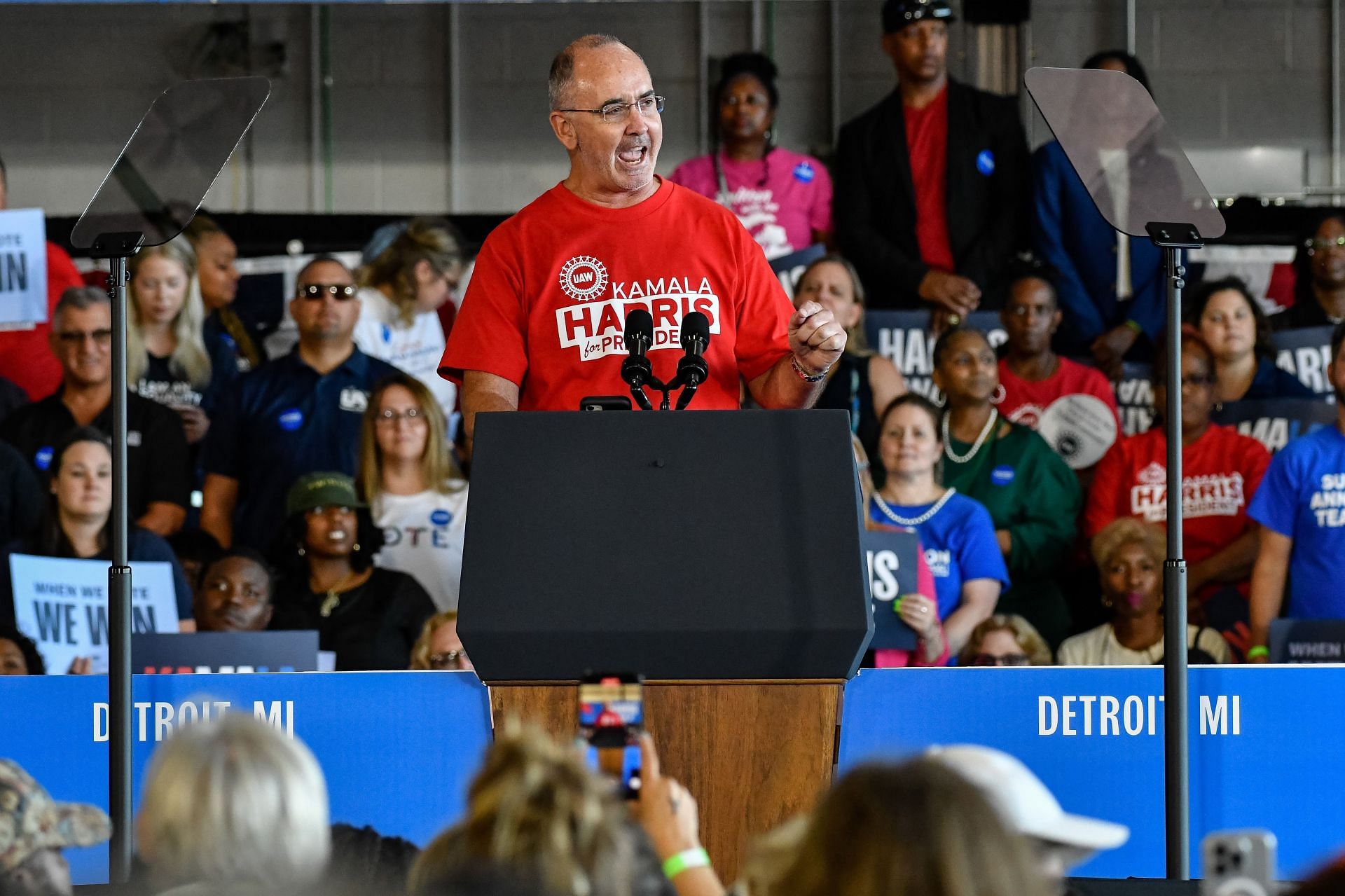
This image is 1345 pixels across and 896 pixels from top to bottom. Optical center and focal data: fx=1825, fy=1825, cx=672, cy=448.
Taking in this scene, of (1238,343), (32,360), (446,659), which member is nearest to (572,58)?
(446,659)

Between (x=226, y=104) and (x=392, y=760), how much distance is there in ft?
3.89

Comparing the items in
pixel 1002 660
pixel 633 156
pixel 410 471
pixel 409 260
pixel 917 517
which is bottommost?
pixel 1002 660

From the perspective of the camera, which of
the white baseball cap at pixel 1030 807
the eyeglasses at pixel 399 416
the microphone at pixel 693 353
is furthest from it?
the eyeglasses at pixel 399 416

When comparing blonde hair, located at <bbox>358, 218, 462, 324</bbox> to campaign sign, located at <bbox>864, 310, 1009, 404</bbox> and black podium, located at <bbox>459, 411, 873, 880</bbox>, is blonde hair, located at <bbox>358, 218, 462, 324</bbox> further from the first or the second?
black podium, located at <bbox>459, 411, 873, 880</bbox>

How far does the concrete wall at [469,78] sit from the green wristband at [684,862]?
19.5 feet

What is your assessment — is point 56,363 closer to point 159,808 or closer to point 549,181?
point 549,181

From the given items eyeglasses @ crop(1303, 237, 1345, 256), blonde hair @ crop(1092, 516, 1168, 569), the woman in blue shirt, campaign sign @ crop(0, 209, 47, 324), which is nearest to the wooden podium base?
the woman in blue shirt

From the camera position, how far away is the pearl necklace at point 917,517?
479cm

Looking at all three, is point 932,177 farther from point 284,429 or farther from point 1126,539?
point 284,429

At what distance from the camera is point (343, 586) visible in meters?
4.90

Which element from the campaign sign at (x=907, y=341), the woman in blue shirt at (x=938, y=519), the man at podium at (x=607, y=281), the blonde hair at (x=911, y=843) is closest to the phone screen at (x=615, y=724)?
the blonde hair at (x=911, y=843)

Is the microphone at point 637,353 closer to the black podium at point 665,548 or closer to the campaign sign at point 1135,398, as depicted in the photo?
the black podium at point 665,548

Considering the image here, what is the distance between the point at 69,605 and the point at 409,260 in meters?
1.78

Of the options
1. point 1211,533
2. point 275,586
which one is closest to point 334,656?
point 275,586
